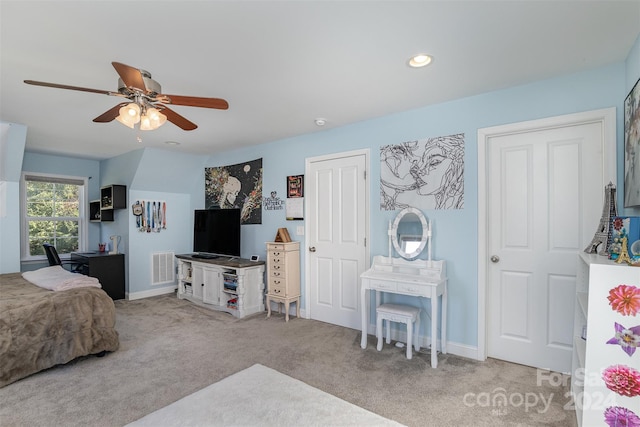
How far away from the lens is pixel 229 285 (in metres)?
4.10

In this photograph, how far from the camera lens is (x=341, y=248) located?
362cm

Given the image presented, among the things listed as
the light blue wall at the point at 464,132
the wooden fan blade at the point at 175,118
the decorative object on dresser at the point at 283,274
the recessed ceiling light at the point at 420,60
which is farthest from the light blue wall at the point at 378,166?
the wooden fan blade at the point at 175,118

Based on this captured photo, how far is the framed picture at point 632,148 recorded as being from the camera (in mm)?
1748

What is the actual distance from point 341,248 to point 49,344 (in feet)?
9.09

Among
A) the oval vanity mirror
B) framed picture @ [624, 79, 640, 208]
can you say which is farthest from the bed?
framed picture @ [624, 79, 640, 208]

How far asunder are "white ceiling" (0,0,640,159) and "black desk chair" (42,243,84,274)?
6.68ft

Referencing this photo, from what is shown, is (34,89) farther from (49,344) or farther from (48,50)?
(49,344)

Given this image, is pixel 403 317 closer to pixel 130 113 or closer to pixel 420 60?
pixel 420 60

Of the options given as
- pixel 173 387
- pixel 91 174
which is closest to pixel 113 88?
pixel 173 387

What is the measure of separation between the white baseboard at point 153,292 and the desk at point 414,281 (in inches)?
148

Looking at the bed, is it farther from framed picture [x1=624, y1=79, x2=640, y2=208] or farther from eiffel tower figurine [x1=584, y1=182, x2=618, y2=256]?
framed picture [x1=624, y1=79, x2=640, y2=208]

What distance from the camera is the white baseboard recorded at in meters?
4.87

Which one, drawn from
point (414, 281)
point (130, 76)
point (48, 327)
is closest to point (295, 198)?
point (414, 281)

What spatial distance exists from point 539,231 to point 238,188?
3809 millimetres
